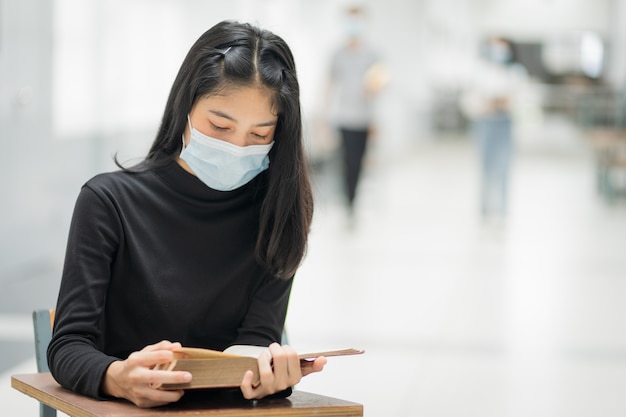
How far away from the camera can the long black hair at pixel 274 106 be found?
1915 mm

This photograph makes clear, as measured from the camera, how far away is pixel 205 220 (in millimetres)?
1986

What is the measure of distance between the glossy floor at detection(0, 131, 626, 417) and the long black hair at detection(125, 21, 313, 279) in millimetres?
1797

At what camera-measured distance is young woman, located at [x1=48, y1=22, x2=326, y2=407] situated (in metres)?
1.85

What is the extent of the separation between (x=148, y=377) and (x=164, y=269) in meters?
0.42

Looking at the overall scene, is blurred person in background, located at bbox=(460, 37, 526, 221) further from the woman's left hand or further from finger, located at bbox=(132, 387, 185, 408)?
finger, located at bbox=(132, 387, 185, 408)

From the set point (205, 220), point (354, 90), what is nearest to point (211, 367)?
point (205, 220)

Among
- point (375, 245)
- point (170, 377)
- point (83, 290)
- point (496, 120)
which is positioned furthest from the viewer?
point (496, 120)

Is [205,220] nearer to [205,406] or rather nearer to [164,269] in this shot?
[164,269]

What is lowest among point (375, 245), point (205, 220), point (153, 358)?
point (375, 245)

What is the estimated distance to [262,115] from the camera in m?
1.91

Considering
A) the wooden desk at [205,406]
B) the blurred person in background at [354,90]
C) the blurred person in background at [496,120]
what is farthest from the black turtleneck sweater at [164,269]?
the blurred person in background at [496,120]

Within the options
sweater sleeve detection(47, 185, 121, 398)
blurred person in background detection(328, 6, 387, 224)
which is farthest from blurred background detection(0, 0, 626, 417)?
sweater sleeve detection(47, 185, 121, 398)

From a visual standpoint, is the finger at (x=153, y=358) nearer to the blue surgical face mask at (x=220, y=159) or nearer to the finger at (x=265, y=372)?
the finger at (x=265, y=372)

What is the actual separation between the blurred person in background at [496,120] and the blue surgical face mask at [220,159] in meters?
7.23
